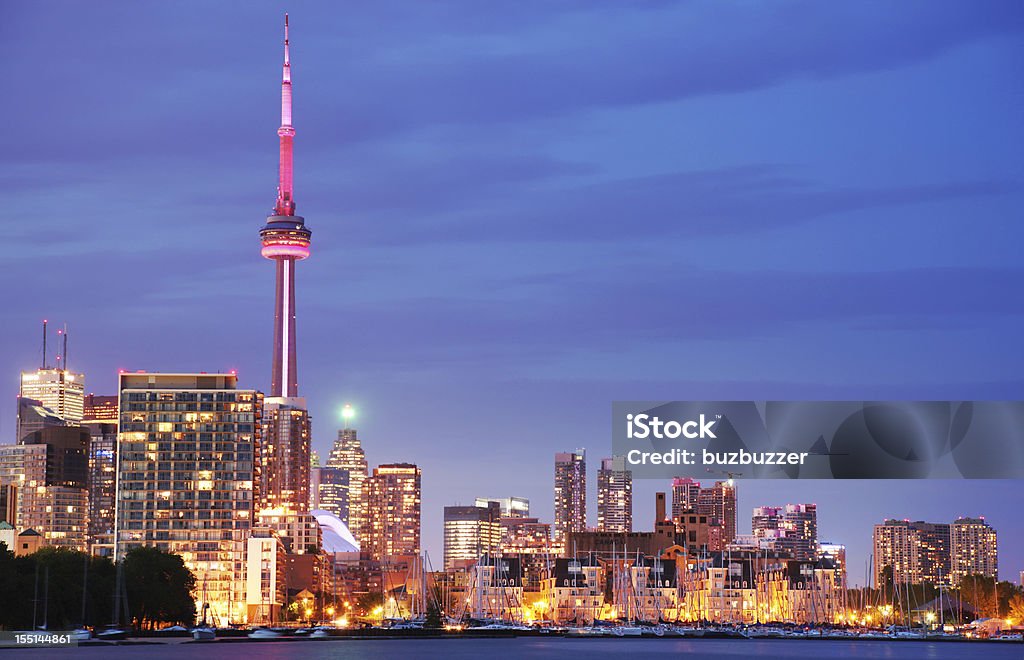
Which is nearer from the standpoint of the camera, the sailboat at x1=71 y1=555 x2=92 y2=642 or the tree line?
the tree line

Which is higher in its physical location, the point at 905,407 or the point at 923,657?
the point at 905,407

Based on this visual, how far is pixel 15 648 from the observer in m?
164

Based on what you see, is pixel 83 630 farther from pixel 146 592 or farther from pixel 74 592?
pixel 146 592

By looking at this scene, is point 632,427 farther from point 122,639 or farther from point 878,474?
point 122,639

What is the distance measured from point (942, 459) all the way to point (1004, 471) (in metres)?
2.49

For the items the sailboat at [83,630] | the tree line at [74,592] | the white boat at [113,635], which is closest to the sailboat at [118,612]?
the white boat at [113,635]

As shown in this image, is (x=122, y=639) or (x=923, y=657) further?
(x=923, y=657)

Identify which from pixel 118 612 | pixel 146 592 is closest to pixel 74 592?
pixel 118 612

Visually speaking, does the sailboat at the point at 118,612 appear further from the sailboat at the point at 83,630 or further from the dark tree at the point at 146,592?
the dark tree at the point at 146,592

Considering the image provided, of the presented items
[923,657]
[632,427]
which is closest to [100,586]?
[923,657]

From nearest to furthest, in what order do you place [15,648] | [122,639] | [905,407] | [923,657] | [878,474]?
[878,474] → [905,407] → [15,648] → [122,639] → [923,657]

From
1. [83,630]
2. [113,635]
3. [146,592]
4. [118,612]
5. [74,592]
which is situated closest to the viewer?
[83,630]

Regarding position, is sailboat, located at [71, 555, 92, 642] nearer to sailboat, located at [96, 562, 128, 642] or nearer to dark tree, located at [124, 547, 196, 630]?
sailboat, located at [96, 562, 128, 642]

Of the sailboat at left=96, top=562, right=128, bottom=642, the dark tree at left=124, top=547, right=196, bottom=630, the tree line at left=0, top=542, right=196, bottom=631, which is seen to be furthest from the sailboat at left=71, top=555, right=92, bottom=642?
the dark tree at left=124, top=547, right=196, bottom=630
